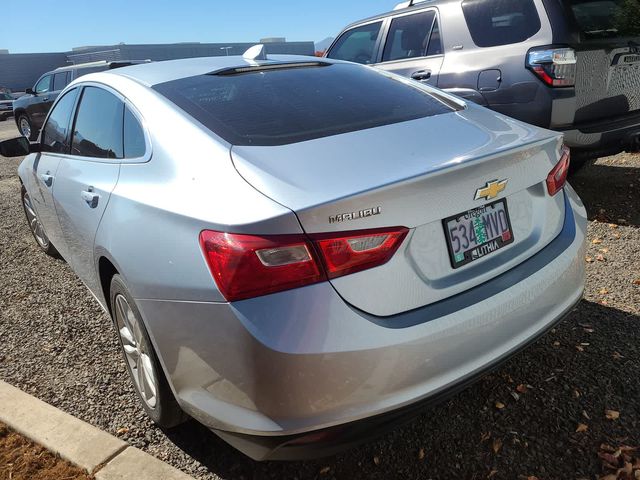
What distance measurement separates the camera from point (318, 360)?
1.60 metres

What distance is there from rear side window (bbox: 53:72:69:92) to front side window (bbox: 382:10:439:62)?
9.70 metres

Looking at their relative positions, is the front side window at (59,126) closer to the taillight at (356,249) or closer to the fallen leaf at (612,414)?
the taillight at (356,249)

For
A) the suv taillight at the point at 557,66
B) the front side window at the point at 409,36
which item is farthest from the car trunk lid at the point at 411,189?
the front side window at the point at 409,36

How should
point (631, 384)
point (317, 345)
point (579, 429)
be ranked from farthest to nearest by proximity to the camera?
1. point (631, 384)
2. point (579, 429)
3. point (317, 345)

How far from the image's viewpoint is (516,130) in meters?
2.29

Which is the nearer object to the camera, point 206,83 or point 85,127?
point 206,83

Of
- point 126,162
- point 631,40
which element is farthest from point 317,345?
point 631,40

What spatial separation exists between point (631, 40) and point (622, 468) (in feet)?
12.9

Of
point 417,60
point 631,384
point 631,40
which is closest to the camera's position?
point 631,384

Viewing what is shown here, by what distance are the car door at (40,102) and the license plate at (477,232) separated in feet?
45.3

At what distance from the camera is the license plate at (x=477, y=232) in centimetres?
184

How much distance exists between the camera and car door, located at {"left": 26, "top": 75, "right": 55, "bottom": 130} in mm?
13562

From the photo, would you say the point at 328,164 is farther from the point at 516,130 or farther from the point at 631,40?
the point at 631,40

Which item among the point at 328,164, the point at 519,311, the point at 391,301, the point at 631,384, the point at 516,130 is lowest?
the point at 631,384
